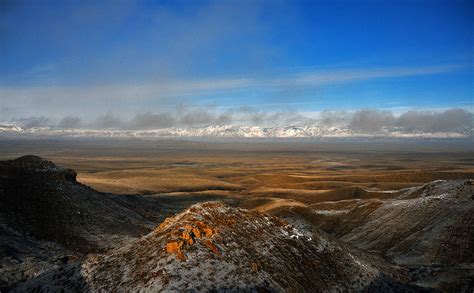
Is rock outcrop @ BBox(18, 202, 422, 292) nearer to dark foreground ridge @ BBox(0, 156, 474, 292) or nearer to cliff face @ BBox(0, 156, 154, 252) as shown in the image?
dark foreground ridge @ BBox(0, 156, 474, 292)

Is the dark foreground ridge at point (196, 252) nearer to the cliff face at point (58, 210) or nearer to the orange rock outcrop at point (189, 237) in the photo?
the orange rock outcrop at point (189, 237)

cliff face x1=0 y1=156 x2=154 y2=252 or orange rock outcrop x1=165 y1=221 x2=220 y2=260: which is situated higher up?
orange rock outcrop x1=165 y1=221 x2=220 y2=260

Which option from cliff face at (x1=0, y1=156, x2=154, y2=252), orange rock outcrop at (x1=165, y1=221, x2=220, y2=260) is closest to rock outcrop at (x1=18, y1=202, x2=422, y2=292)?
orange rock outcrop at (x1=165, y1=221, x2=220, y2=260)

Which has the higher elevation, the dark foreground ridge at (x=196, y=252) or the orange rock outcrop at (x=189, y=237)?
the orange rock outcrop at (x=189, y=237)

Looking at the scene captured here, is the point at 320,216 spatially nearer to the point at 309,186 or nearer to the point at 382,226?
the point at 382,226

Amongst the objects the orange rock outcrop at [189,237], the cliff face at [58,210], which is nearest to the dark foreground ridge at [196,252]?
the orange rock outcrop at [189,237]
